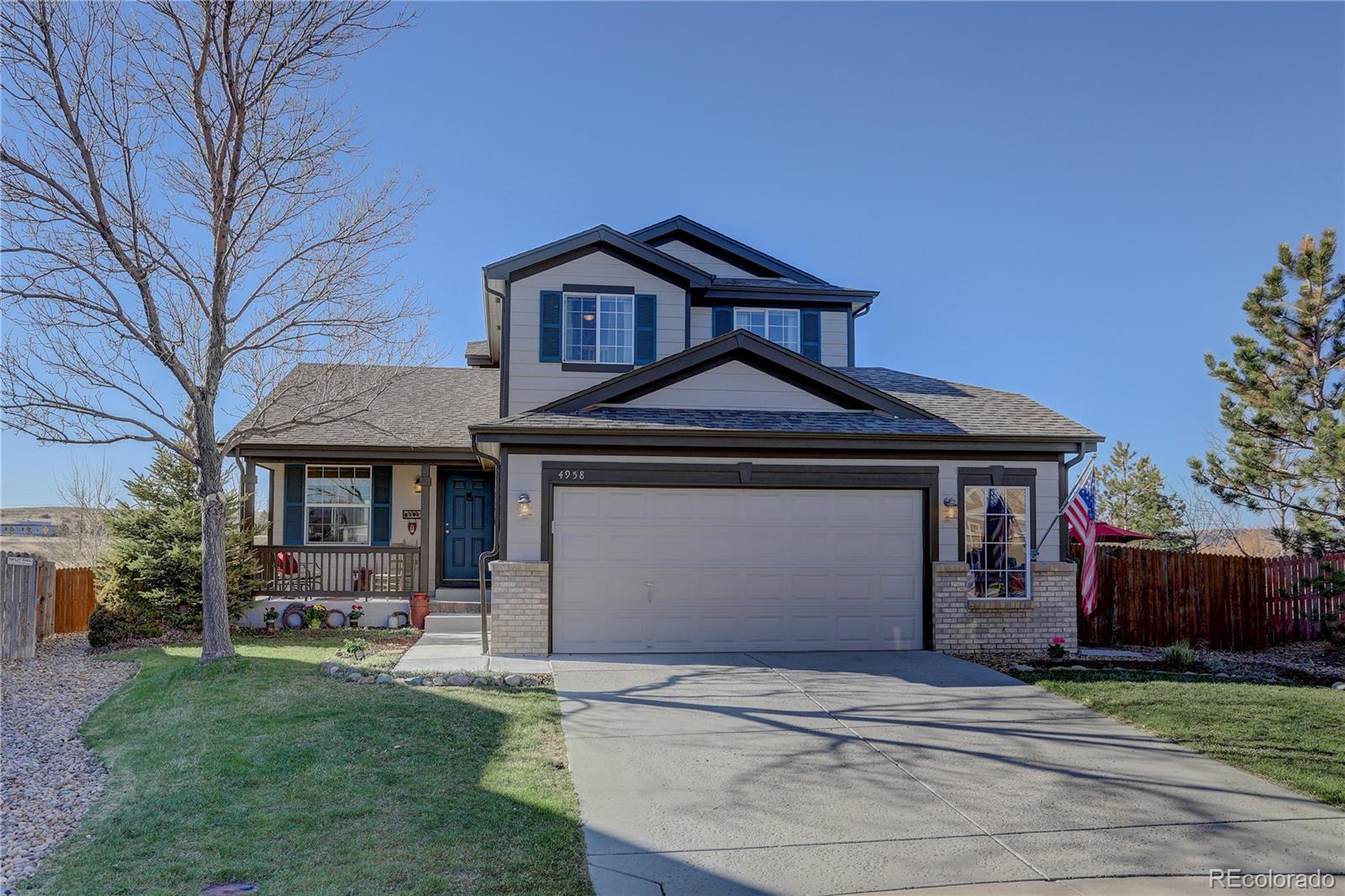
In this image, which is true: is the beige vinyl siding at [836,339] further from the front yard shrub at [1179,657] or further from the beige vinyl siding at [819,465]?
the front yard shrub at [1179,657]

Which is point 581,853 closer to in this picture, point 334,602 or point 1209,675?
point 1209,675

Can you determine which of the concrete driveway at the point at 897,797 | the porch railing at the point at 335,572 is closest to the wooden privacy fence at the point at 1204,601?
the concrete driveway at the point at 897,797

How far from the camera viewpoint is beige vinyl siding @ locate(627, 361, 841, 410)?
42.4 ft

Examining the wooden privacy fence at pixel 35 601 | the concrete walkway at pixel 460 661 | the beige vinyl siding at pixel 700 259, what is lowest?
the concrete walkway at pixel 460 661

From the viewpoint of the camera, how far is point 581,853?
515cm

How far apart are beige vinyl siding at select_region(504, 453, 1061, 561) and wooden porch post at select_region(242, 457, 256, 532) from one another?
6282 mm

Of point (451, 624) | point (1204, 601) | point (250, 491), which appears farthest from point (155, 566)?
point (1204, 601)

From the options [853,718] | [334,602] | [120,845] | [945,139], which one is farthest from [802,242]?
[120,845]

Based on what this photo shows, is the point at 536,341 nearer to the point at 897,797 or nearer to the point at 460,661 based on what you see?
the point at 460,661

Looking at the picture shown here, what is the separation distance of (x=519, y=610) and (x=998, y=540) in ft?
22.4

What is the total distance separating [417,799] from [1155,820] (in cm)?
484

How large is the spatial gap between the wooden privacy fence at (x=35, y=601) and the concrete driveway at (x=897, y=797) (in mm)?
7814

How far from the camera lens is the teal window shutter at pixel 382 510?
659 inches

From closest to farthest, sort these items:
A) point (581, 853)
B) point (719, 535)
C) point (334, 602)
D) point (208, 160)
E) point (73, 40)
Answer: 1. point (581, 853)
2. point (73, 40)
3. point (208, 160)
4. point (719, 535)
5. point (334, 602)
